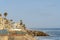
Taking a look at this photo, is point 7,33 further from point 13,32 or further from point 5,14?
point 5,14

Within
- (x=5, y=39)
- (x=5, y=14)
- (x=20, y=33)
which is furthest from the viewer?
(x=5, y=14)

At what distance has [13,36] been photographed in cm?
3541

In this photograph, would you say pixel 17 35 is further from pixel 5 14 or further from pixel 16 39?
pixel 5 14

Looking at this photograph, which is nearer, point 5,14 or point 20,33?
point 20,33

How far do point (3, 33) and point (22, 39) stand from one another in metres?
2.45

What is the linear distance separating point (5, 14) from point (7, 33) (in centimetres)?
8639

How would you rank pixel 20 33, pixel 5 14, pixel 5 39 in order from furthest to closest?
pixel 5 14, pixel 20 33, pixel 5 39

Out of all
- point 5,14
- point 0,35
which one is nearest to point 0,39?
point 0,35

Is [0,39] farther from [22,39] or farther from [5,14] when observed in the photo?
[5,14]

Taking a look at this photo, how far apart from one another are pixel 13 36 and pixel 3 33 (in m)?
1.27

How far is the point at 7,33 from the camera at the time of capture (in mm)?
36219

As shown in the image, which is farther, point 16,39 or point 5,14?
point 5,14

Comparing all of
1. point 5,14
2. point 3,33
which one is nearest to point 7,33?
point 3,33

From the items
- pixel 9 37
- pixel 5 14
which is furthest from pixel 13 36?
pixel 5 14
